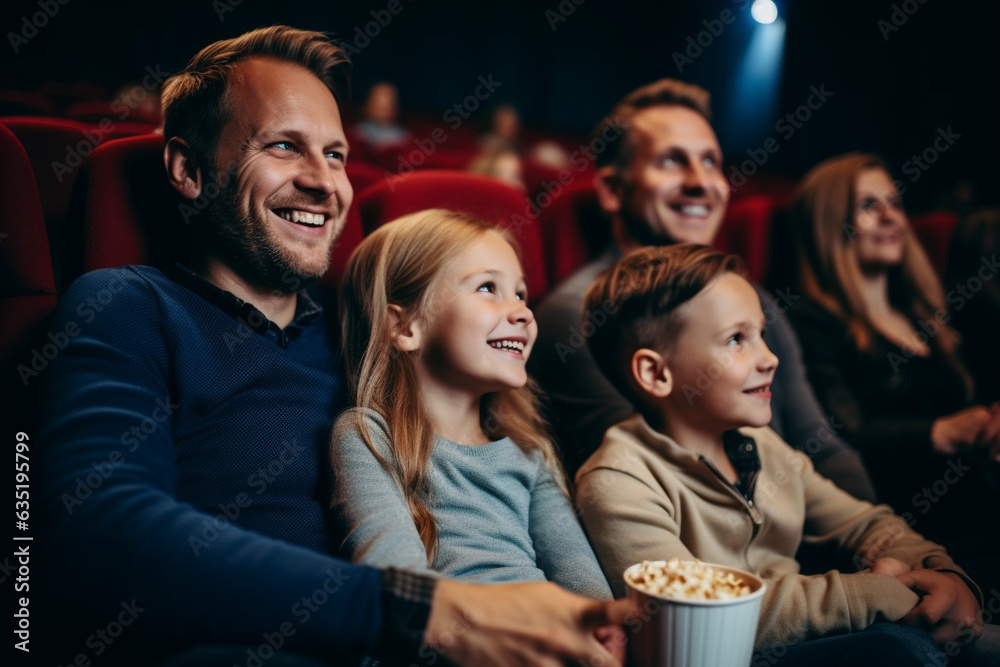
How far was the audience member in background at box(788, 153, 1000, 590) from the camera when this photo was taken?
4.11 feet

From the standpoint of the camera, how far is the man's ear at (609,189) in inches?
59.0

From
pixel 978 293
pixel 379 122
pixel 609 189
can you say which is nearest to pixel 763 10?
pixel 978 293

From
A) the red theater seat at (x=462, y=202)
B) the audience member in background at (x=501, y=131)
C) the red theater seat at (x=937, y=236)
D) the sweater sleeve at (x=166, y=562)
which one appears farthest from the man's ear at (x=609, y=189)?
the audience member in background at (x=501, y=131)

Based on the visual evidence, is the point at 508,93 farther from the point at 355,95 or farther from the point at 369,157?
the point at 369,157

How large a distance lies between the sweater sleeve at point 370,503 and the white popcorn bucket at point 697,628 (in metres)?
0.23

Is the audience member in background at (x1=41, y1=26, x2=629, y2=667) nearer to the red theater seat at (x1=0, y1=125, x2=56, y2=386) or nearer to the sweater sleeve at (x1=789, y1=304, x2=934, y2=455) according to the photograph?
the red theater seat at (x1=0, y1=125, x2=56, y2=386)

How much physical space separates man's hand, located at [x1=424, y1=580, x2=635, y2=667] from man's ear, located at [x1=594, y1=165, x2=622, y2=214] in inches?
40.2

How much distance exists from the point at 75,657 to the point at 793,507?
877 mm

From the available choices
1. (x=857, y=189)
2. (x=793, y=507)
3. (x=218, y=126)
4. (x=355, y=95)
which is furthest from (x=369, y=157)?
(x=793, y=507)

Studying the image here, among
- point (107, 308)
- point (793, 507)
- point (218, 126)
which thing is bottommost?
point (793, 507)

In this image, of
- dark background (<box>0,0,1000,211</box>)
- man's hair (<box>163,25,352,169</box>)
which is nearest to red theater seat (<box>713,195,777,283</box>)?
dark background (<box>0,0,1000,211</box>)

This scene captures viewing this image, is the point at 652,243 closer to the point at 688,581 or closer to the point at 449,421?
the point at 449,421

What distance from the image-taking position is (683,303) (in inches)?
38.1

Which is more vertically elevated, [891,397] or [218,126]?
[218,126]
